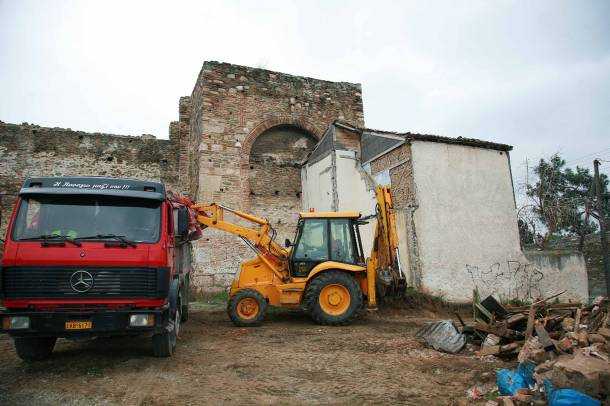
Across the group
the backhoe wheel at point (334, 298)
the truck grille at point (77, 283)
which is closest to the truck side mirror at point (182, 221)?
the truck grille at point (77, 283)

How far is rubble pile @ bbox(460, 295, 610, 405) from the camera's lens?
3.06 m

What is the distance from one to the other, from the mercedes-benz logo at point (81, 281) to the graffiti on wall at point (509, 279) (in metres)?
8.43

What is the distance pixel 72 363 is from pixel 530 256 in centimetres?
1044

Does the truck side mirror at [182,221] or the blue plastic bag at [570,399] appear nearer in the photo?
the blue plastic bag at [570,399]

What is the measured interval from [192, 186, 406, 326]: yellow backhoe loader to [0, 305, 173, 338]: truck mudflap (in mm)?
2947

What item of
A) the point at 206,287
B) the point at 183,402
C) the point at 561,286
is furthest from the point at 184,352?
the point at 561,286

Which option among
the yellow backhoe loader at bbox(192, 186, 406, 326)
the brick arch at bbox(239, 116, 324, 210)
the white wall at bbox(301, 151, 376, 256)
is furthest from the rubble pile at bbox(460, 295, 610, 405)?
the brick arch at bbox(239, 116, 324, 210)

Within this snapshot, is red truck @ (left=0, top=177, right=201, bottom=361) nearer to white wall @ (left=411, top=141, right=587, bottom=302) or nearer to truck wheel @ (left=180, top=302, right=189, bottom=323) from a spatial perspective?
truck wheel @ (left=180, top=302, right=189, bottom=323)


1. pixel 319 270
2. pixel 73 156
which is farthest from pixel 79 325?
pixel 73 156

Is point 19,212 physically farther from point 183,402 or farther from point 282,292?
point 282,292

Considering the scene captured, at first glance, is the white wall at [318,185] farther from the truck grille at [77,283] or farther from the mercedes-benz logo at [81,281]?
the mercedes-benz logo at [81,281]

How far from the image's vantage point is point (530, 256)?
1035 cm

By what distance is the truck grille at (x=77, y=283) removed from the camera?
4.25m

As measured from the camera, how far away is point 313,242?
25.3 ft
